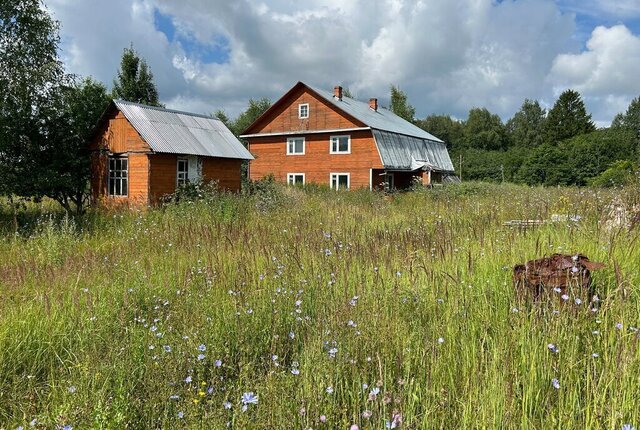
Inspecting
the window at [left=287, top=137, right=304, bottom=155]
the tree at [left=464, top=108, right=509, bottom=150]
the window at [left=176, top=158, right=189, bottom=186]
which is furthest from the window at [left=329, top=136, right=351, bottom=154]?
the tree at [left=464, top=108, right=509, bottom=150]

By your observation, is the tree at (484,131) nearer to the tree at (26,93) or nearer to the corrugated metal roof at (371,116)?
the corrugated metal roof at (371,116)

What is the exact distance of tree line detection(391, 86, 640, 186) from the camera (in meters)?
42.8

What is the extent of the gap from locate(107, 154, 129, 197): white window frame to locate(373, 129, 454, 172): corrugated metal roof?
1779 cm

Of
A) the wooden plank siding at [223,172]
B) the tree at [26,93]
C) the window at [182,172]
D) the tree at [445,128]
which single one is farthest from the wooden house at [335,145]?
the tree at [445,128]

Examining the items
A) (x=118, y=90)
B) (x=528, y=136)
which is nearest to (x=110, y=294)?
(x=118, y=90)

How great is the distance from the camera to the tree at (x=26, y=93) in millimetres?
14023

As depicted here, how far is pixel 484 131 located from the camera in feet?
275

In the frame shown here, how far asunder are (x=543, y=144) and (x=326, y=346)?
51.8 meters

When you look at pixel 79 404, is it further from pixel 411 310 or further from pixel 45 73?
pixel 45 73

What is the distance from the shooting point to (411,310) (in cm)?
352

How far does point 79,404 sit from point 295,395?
1241mm

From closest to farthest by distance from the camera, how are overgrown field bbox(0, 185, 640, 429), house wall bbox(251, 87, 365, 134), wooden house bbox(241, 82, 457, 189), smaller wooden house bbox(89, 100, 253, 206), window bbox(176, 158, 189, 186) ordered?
overgrown field bbox(0, 185, 640, 429), smaller wooden house bbox(89, 100, 253, 206), window bbox(176, 158, 189, 186), wooden house bbox(241, 82, 457, 189), house wall bbox(251, 87, 365, 134)

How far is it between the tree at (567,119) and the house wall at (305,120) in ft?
153

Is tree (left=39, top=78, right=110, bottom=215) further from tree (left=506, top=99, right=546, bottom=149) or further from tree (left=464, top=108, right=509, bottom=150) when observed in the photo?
tree (left=506, top=99, right=546, bottom=149)
